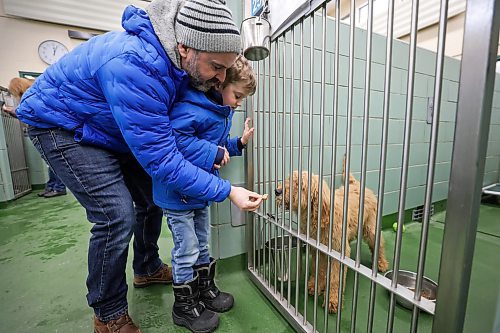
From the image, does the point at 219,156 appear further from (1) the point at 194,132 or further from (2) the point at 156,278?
(2) the point at 156,278

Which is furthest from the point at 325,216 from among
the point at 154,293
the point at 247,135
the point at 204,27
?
the point at 154,293

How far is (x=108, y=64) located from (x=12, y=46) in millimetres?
4885

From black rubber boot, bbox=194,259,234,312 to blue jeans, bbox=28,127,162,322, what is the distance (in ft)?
1.20

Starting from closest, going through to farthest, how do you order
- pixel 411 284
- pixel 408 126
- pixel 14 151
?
pixel 408 126 < pixel 411 284 < pixel 14 151

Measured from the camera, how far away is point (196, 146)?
0.94 m

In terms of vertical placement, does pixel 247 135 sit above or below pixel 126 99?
below

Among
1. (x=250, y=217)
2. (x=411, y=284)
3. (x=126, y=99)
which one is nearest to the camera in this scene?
(x=126, y=99)

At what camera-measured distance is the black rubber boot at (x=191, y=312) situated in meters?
1.08

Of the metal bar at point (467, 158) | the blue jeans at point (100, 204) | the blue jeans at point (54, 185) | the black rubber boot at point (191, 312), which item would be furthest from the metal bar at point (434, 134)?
the blue jeans at point (54, 185)

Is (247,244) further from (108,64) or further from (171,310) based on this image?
(108,64)

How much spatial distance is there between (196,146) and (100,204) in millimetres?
415

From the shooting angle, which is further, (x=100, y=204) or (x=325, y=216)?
(x=325, y=216)

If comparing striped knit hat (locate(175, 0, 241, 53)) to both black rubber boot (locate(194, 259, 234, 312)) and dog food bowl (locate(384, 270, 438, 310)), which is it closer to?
black rubber boot (locate(194, 259, 234, 312))

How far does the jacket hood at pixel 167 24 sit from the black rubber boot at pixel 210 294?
38.6 inches
